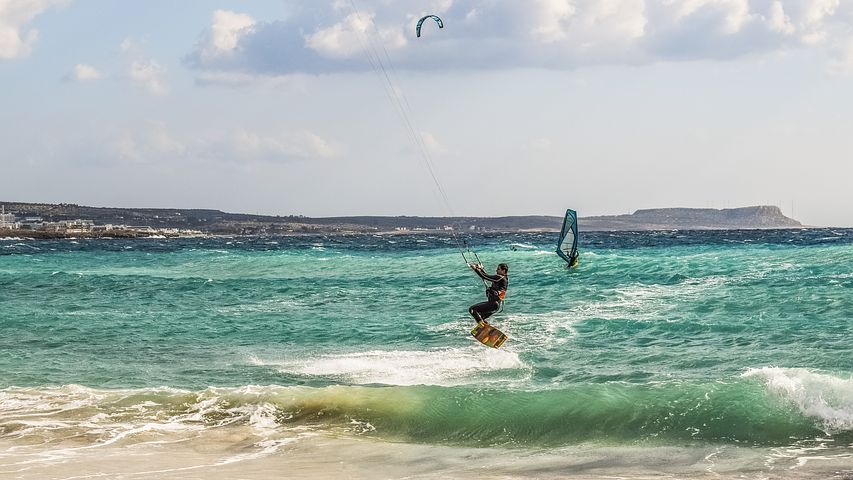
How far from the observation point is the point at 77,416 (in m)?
11.5

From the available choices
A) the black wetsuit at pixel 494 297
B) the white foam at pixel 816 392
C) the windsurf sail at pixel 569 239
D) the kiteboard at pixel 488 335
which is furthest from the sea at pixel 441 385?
the windsurf sail at pixel 569 239

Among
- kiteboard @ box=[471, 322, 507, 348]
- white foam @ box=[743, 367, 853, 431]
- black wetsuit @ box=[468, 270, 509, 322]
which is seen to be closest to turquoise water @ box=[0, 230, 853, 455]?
white foam @ box=[743, 367, 853, 431]

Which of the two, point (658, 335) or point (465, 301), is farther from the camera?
point (465, 301)

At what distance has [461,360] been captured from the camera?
1526cm

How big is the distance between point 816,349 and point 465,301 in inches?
395

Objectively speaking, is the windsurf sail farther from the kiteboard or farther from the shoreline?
the shoreline

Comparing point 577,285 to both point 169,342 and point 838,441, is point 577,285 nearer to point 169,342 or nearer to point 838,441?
point 169,342

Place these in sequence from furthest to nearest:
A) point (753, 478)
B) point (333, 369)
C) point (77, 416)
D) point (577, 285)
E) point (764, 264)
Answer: point (764, 264), point (577, 285), point (333, 369), point (77, 416), point (753, 478)

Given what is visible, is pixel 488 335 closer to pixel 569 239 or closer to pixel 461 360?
pixel 461 360

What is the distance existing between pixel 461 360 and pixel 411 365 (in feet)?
2.84

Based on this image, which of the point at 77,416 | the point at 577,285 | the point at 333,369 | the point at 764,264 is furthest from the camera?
the point at 764,264

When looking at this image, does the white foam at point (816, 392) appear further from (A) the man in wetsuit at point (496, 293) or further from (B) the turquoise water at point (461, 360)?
(A) the man in wetsuit at point (496, 293)

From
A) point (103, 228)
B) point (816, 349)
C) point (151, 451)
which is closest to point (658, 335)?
point (816, 349)

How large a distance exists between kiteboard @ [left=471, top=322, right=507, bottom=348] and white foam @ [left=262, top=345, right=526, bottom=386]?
1.28 feet
